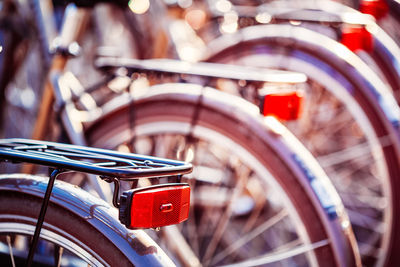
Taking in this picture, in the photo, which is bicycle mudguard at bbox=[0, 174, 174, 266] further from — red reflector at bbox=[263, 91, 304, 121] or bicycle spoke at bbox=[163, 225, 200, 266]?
bicycle spoke at bbox=[163, 225, 200, 266]

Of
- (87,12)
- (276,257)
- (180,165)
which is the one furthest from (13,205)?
(87,12)

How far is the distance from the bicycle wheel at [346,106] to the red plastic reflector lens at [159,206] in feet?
4.26

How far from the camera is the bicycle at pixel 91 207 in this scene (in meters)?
0.94

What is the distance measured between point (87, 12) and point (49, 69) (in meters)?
0.21

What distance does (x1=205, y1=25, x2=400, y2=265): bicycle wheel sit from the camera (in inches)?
83.0

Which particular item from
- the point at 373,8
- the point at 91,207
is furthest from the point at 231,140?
the point at 373,8

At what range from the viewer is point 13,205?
1.16 meters

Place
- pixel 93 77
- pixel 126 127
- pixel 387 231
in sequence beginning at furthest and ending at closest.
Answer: pixel 93 77 < pixel 387 231 < pixel 126 127

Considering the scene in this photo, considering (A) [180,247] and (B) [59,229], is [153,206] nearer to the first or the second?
(B) [59,229]

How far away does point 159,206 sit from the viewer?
0.96 metres

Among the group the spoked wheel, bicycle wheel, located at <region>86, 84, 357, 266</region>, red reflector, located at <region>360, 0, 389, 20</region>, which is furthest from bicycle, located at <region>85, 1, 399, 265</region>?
the spoked wheel

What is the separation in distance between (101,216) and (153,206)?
0.44 feet

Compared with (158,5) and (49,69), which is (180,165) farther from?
(158,5)

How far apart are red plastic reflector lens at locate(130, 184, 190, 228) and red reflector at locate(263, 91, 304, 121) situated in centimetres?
56
